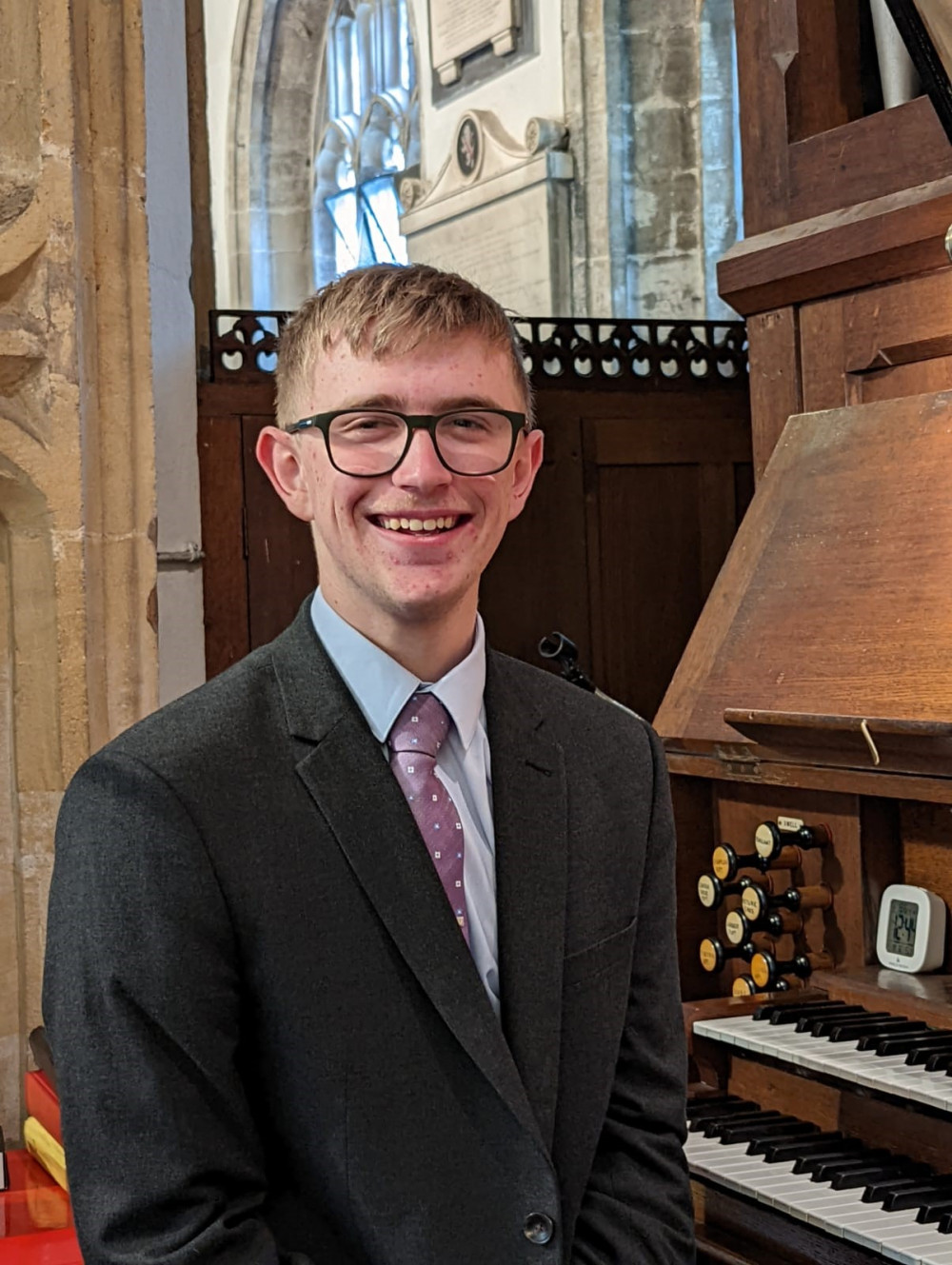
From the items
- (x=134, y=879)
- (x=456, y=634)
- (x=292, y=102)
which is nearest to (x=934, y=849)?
(x=456, y=634)

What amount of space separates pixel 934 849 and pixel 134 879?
60.1 inches

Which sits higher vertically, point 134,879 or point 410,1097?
point 134,879

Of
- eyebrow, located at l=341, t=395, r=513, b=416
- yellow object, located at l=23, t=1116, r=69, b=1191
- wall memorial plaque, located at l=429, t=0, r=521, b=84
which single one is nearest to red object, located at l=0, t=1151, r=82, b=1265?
yellow object, located at l=23, t=1116, r=69, b=1191

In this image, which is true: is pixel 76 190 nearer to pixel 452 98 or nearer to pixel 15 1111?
pixel 15 1111

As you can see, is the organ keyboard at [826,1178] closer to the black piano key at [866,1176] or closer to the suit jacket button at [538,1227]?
the black piano key at [866,1176]

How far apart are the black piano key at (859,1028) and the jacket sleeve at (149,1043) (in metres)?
1.16

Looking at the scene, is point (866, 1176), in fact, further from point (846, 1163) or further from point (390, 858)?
point (390, 858)

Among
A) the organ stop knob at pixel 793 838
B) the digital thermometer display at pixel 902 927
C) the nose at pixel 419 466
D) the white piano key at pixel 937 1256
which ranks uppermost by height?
the nose at pixel 419 466

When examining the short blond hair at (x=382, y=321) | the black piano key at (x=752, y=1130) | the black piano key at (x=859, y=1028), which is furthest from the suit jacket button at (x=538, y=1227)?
the black piano key at (x=859, y=1028)

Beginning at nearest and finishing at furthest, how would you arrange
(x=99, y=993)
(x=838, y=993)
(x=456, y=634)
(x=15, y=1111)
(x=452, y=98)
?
(x=99, y=993) → (x=456, y=634) → (x=838, y=993) → (x=15, y=1111) → (x=452, y=98)

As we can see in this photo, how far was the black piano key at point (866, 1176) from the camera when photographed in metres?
2.11

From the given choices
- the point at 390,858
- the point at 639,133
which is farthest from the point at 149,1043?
the point at 639,133

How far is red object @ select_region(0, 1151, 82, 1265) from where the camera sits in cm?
221

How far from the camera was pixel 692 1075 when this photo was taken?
262 cm
